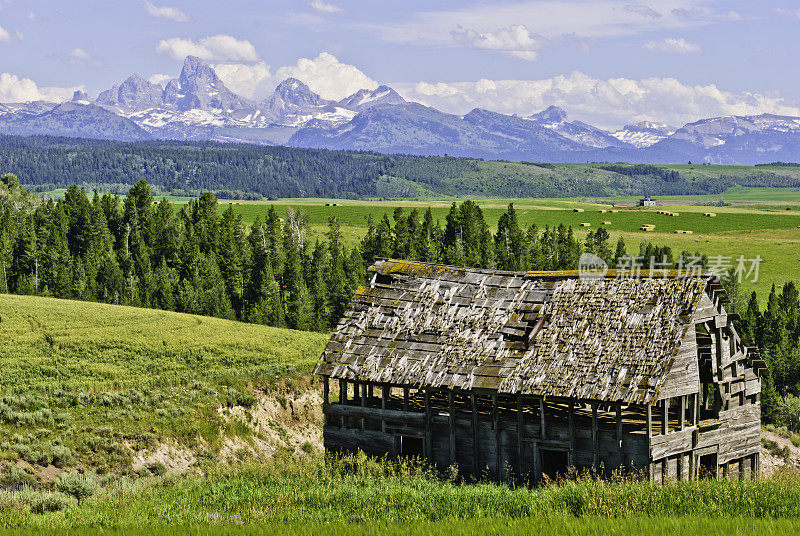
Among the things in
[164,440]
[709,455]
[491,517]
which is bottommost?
[164,440]

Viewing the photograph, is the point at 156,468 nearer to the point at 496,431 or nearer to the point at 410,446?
the point at 410,446

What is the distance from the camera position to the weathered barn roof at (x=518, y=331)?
21.2 meters

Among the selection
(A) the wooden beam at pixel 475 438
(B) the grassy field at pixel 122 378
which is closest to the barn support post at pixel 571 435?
(A) the wooden beam at pixel 475 438

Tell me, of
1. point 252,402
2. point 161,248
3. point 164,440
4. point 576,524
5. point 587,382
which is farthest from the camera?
point 161,248

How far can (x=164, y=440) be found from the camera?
1278 inches

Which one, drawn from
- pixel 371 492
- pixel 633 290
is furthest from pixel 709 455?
pixel 371 492

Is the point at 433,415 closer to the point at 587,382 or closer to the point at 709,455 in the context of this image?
the point at 587,382

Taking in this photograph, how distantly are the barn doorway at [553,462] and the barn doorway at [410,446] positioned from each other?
11.7ft

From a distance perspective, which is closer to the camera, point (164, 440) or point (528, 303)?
point (528, 303)

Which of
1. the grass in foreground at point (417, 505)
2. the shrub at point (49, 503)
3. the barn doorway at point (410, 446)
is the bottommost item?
the barn doorway at point (410, 446)

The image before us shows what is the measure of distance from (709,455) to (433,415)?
7508mm

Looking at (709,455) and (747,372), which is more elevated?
(747,372)

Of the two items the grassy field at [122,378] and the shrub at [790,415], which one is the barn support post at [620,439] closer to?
the grassy field at [122,378]

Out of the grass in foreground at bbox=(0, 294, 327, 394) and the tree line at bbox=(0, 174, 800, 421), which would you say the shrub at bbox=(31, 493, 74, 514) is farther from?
the tree line at bbox=(0, 174, 800, 421)
